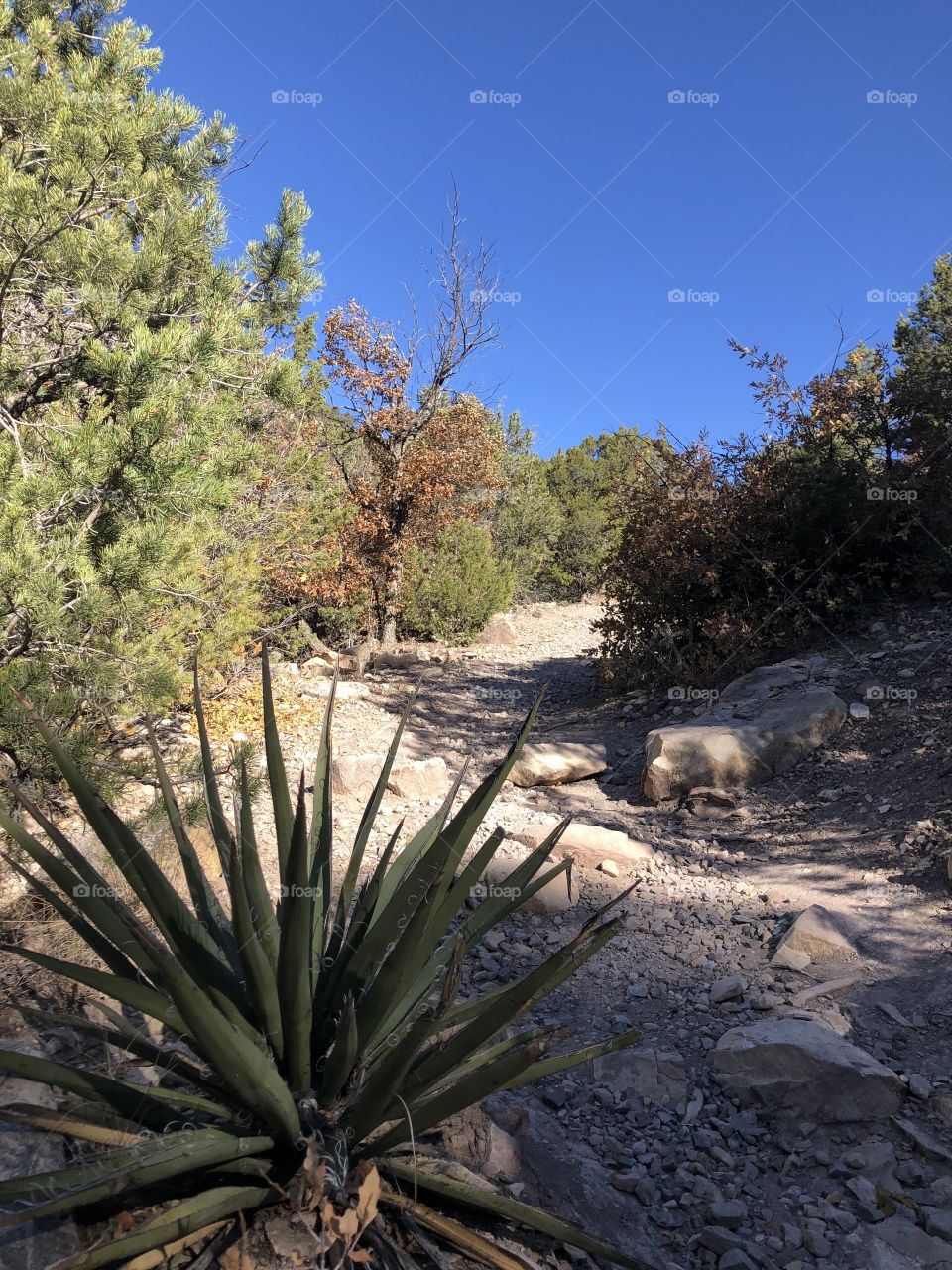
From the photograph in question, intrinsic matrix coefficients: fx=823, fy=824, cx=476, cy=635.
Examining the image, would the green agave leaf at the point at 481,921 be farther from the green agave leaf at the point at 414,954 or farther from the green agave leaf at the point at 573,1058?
the green agave leaf at the point at 573,1058

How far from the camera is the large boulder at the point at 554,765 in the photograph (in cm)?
646

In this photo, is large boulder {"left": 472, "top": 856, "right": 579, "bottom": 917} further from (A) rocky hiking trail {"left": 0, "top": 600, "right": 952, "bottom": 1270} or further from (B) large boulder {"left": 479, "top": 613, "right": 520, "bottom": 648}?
(B) large boulder {"left": 479, "top": 613, "right": 520, "bottom": 648}

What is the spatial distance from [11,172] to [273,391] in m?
1.76

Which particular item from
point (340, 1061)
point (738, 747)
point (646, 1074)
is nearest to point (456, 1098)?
point (340, 1061)

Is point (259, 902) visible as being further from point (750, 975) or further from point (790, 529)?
point (790, 529)

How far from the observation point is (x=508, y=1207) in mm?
1604

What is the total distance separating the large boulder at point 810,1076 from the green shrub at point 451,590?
10126mm

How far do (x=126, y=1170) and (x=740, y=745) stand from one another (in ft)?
18.0

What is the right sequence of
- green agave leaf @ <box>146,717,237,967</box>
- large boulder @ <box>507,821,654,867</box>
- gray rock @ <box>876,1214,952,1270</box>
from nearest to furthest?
green agave leaf @ <box>146,717,237,967</box>
gray rock @ <box>876,1214,952,1270</box>
large boulder @ <box>507,821,654,867</box>

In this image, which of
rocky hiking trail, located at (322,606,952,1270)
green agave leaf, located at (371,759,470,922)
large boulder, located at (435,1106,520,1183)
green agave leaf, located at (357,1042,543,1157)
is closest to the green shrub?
rocky hiking trail, located at (322,606,952,1270)

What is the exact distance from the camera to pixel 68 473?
11.4 ft

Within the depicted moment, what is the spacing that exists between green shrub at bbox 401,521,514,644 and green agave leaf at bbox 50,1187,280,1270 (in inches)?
439

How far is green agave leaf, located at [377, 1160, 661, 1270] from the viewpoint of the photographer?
61.2 inches

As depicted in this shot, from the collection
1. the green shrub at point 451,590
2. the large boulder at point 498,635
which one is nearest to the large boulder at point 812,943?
the green shrub at point 451,590
